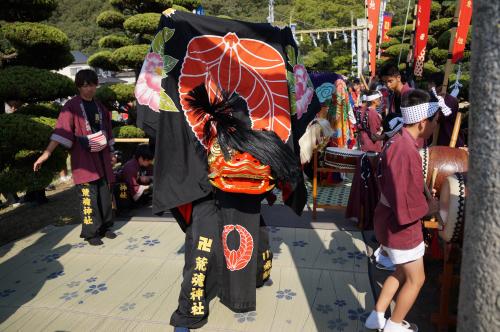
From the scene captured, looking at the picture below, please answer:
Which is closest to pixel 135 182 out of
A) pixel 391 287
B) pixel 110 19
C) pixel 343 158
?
pixel 343 158

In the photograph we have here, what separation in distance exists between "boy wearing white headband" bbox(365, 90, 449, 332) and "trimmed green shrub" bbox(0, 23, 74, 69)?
4940 millimetres

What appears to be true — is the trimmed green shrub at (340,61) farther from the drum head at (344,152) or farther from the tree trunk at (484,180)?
the tree trunk at (484,180)

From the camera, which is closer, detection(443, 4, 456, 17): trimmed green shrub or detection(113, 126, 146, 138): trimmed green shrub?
detection(113, 126, 146, 138): trimmed green shrub

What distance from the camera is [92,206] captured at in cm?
466

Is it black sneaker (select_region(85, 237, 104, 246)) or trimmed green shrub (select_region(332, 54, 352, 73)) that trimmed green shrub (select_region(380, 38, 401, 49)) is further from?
black sneaker (select_region(85, 237, 104, 246))

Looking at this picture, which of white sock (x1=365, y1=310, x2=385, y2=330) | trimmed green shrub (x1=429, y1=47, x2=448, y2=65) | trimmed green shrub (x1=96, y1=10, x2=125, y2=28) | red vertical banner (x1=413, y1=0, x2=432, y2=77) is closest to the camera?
white sock (x1=365, y1=310, x2=385, y2=330)

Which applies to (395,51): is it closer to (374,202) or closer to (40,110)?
(374,202)

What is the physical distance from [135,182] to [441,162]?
165 inches

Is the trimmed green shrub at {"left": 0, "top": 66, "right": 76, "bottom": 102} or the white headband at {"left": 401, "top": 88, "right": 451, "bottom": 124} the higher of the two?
the trimmed green shrub at {"left": 0, "top": 66, "right": 76, "bottom": 102}

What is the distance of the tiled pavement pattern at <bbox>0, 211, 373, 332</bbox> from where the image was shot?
10.0 feet

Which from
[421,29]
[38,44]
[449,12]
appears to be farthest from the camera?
[449,12]

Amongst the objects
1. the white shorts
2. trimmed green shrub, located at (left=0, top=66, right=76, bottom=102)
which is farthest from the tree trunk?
trimmed green shrub, located at (left=0, top=66, right=76, bottom=102)

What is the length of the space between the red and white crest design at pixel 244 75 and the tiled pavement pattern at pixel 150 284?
4.66 feet

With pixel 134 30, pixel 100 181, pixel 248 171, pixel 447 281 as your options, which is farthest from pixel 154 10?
pixel 447 281
